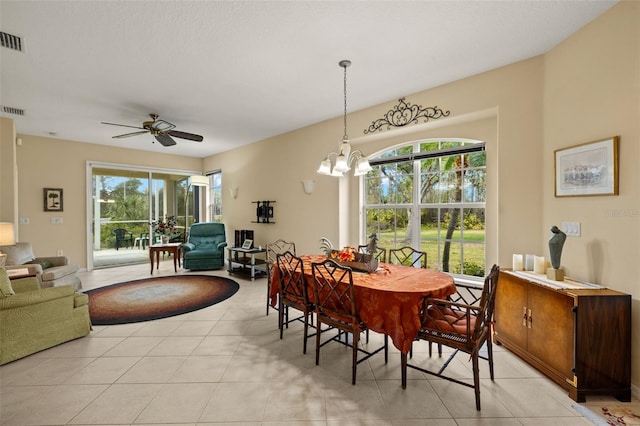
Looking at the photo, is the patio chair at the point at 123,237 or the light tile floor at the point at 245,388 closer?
the light tile floor at the point at 245,388

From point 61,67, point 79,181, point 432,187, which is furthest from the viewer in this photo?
point 79,181

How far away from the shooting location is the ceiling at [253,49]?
82.9 inches

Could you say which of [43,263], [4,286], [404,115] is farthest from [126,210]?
[404,115]

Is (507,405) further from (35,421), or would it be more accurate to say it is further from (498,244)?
(35,421)

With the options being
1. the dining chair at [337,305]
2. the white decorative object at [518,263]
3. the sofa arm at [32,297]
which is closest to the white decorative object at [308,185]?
the dining chair at [337,305]

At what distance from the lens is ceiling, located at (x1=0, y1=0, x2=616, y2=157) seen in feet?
6.91

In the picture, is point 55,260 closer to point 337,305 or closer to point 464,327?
point 337,305

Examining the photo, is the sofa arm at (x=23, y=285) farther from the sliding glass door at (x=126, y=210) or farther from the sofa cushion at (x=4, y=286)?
the sliding glass door at (x=126, y=210)

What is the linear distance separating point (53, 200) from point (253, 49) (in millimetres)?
5868

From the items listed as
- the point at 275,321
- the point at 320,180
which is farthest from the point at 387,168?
the point at 275,321

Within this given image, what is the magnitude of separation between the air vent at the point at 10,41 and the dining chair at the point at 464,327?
407cm

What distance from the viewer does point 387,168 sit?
4.18 meters

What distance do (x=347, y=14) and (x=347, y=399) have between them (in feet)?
9.38

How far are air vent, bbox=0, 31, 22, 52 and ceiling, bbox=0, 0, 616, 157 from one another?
9 centimetres
